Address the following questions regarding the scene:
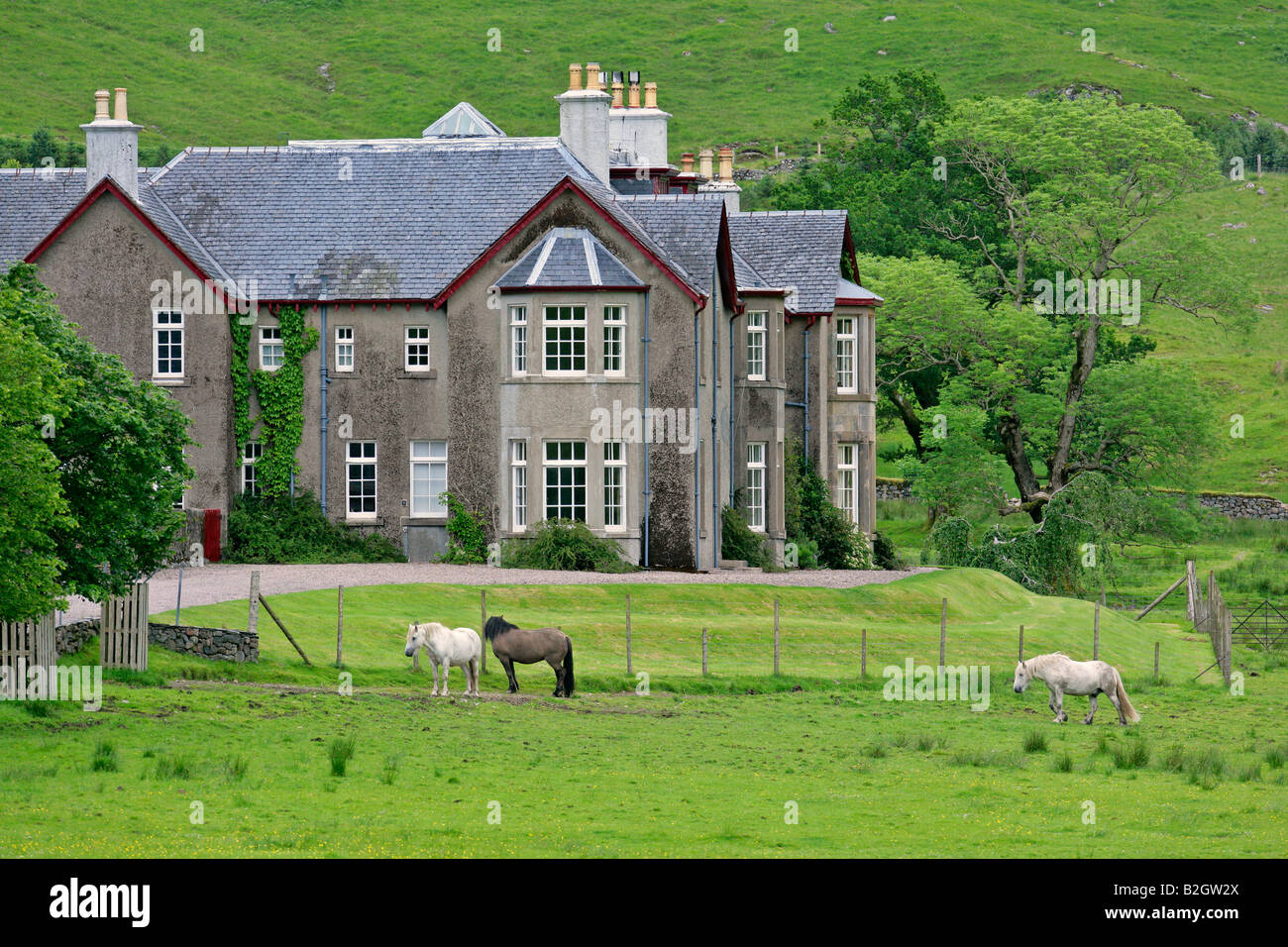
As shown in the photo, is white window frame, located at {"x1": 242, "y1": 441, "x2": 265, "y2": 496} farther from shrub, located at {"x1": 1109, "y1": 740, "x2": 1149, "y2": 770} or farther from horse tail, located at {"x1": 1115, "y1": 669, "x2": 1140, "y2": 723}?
shrub, located at {"x1": 1109, "y1": 740, "x2": 1149, "y2": 770}

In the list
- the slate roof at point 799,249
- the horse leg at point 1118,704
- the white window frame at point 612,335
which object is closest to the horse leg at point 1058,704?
the horse leg at point 1118,704

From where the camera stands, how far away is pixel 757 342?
5584 cm

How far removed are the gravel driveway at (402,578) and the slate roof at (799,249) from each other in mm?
9209

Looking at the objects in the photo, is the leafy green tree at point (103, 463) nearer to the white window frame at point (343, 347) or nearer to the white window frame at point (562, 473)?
the white window frame at point (562, 473)

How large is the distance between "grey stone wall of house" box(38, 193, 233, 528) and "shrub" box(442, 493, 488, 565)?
18.2 feet

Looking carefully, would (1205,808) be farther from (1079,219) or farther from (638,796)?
(1079,219)

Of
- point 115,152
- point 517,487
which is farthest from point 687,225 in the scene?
point 115,152

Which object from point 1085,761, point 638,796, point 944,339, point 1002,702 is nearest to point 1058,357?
point 944,339

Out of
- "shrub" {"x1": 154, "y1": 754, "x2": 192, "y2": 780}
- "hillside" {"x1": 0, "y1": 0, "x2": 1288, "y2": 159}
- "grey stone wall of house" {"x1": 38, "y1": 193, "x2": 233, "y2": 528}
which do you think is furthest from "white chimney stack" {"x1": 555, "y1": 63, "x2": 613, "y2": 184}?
"hillside" {"x1": 0, "y1": 0, "x2": 1288, "y2": 159}

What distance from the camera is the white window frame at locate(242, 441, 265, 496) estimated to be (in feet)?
171

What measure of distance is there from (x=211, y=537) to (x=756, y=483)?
1441cm

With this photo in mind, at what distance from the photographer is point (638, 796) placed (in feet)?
81.1
